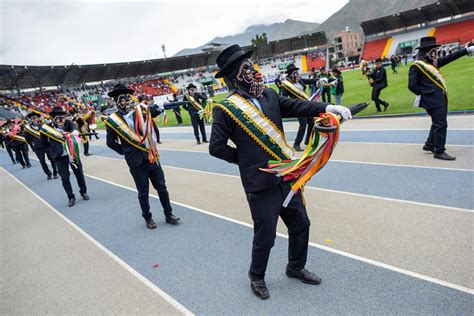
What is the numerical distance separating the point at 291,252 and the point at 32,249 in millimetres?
4690

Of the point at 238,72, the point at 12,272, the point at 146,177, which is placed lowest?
the point at 12,272

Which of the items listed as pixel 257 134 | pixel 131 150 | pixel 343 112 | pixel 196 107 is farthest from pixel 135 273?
pixel 196 107

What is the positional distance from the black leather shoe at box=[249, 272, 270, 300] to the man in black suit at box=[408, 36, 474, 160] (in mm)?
4912

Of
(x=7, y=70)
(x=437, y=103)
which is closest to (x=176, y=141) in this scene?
(x=437, y=103)

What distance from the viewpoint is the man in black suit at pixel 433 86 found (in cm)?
587

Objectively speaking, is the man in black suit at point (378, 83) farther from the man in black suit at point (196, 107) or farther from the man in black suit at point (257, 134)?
the man in black suit at point (257, 134)

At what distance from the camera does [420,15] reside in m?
54.4

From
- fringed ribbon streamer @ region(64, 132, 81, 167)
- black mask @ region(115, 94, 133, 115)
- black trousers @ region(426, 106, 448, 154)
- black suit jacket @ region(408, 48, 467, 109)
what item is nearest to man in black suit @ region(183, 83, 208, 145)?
fringed ribbon streamer @ region(64, 132, 81, 167)

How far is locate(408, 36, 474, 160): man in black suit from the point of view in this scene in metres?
5.87

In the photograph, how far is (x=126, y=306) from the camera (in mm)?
3361

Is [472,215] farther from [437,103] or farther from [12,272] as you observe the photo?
[12,272]

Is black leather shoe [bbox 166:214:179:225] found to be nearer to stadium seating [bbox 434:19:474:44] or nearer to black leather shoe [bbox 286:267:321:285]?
black leather shoe [bbox 286:267:321:285]

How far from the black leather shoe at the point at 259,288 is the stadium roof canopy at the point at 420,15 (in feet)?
205

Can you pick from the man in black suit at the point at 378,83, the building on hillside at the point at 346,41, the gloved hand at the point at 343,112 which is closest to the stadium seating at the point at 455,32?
the man in black suit at the point at 378,83
